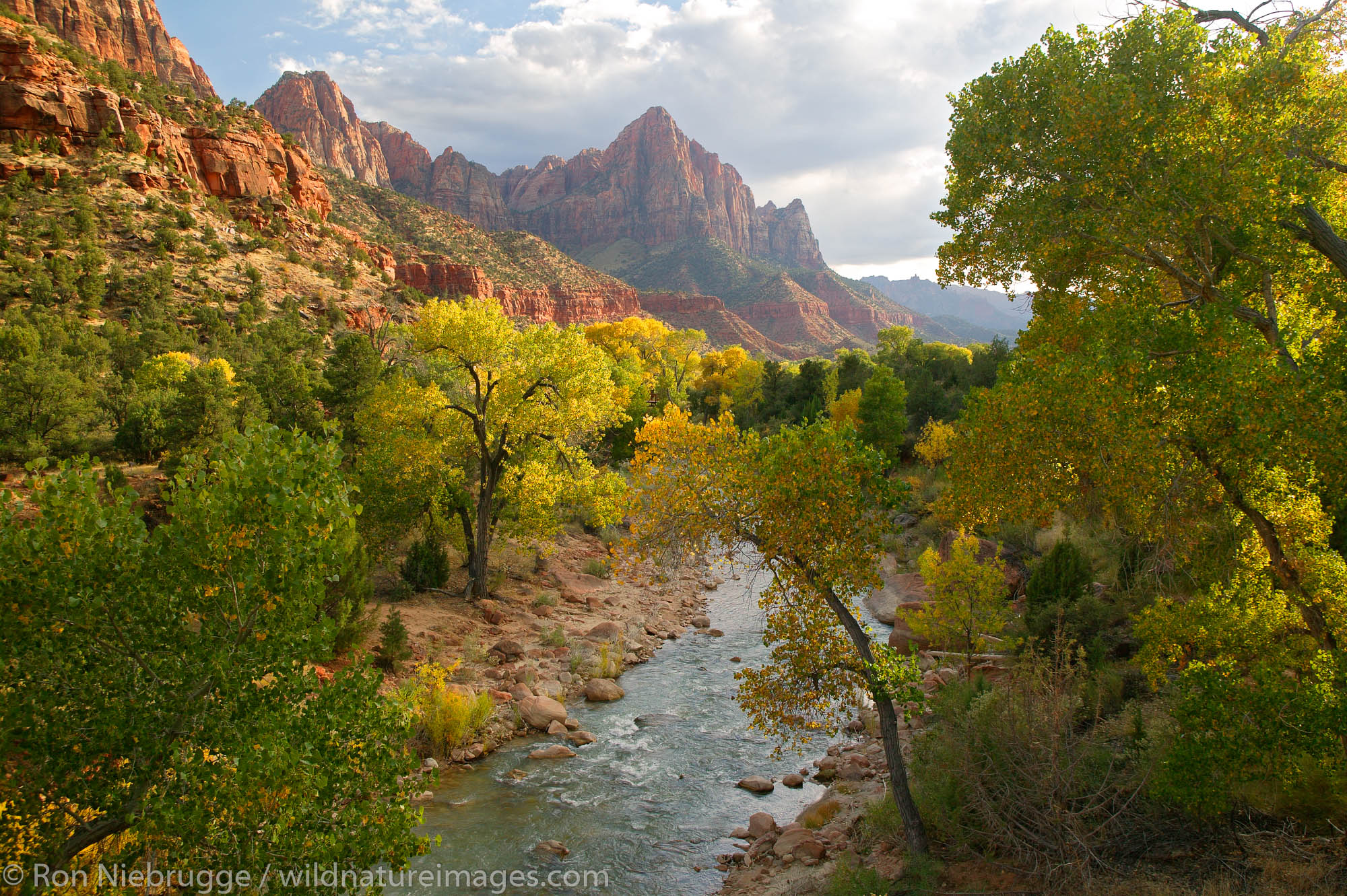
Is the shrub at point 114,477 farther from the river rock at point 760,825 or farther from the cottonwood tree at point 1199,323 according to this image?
the cottonwood tree at point 1199,323

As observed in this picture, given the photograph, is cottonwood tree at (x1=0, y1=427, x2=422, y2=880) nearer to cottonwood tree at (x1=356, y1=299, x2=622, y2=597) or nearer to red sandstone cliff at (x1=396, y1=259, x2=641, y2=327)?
cottonwood tree at (x1=356, y1=299, x2=622, y2=597)

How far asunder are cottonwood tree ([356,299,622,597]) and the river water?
5585 mm

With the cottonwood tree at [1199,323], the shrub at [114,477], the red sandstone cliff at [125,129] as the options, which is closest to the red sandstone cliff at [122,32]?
the red sandstone cliff at [125,129]

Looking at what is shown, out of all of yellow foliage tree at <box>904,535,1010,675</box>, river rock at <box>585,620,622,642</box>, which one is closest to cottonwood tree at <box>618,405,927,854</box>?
yellow foliage tree at <box>904,535,1010,675</box>

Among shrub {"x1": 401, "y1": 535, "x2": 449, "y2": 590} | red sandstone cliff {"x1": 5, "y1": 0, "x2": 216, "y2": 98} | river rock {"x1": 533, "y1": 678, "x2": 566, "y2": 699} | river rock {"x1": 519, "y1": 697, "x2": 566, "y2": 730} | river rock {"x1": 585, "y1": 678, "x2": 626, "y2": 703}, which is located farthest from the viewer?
red sandstone cliff {"x1": 5, "y1": 0, "x2": 216, "y2": 98}

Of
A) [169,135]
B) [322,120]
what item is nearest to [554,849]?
[169,135]

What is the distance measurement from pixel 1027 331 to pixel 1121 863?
645 centimetres

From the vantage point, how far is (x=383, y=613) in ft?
53.5

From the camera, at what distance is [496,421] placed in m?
17.4

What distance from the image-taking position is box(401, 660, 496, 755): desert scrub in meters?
11.8

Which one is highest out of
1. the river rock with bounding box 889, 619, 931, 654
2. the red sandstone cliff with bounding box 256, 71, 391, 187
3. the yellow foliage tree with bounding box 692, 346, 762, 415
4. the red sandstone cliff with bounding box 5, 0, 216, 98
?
the red sandstone cliff with bounding box 256, 71, 391, 187

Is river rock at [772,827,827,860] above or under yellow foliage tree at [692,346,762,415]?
under

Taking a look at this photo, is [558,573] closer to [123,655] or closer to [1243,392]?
[123,655]

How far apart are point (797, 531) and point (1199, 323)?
15.0 ft
